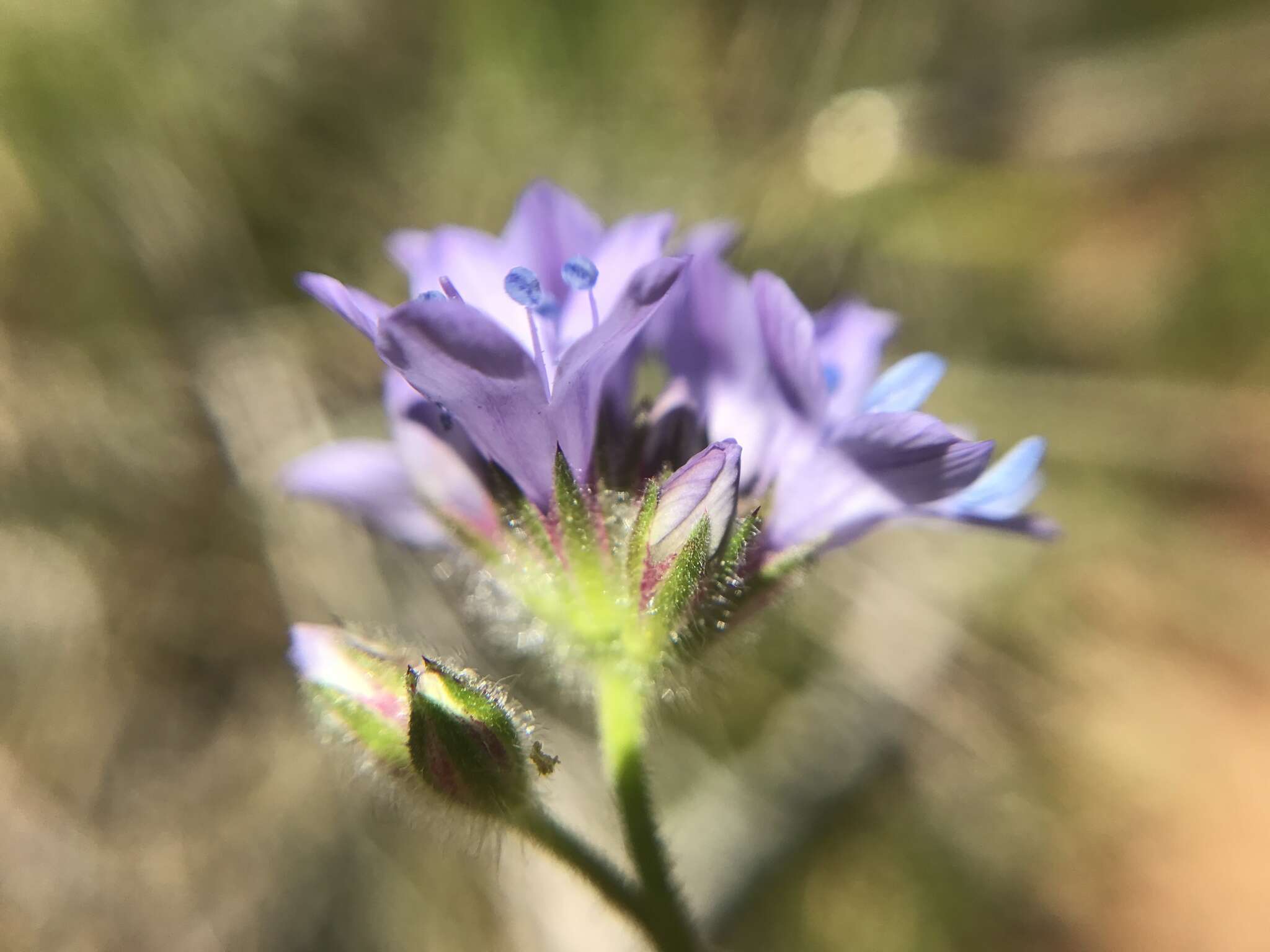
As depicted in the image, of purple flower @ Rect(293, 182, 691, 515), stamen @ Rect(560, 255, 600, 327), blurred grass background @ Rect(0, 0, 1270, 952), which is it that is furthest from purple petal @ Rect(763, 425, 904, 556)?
blurred grass background @ Rect(0, 0, 1270, 952)

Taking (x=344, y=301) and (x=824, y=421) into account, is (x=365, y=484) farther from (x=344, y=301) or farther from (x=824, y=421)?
(x=824, y=421)

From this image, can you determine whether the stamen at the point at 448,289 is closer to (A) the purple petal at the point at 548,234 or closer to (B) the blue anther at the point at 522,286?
(B) the blue anther at the point at 522,286

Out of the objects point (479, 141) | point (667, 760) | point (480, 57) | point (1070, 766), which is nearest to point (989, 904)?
point (1070, 766)

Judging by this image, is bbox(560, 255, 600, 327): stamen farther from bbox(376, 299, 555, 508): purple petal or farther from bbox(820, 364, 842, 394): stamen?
bbox(820, 364, 842, 394): stamen

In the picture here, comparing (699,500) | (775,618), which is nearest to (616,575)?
(699,500)

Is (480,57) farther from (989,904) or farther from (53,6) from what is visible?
(989,904)

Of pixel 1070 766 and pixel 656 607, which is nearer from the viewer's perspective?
pixel 656 607

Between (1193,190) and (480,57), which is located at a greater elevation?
(480,57)

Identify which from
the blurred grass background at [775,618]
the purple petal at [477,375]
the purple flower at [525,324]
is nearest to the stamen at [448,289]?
the purple flower at [525,324]
